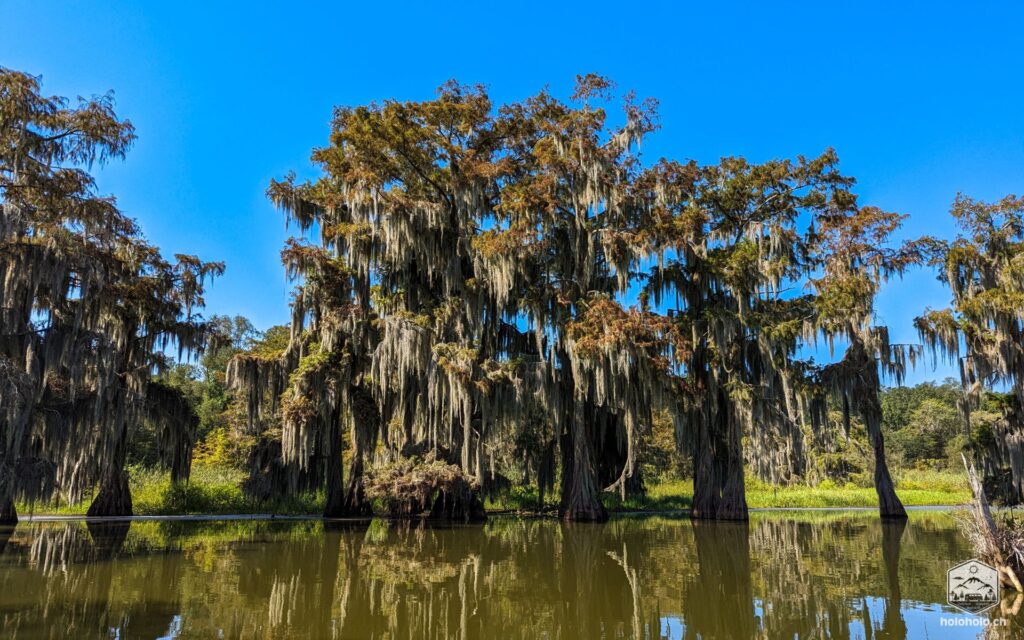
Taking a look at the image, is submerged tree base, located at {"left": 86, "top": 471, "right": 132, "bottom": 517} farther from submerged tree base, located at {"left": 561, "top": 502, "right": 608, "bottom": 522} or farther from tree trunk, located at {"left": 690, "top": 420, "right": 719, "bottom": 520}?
tree trunk, located at {"left": 690, "top": 420, "right": 719, "bottom": 520}

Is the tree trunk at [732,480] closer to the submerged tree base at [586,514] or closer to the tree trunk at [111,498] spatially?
the submerged tree base at [586,514]

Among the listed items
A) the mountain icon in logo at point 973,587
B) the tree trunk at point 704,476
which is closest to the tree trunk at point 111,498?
the tree trunk at point 704,476

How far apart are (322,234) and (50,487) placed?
10.0 metres

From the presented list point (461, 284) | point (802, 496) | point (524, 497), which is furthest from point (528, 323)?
point (802, 496)

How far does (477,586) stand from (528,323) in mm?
11002

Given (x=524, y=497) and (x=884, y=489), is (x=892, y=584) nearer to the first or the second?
(x=884, y=489)

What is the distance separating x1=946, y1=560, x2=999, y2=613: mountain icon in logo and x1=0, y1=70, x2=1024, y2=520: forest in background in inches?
349

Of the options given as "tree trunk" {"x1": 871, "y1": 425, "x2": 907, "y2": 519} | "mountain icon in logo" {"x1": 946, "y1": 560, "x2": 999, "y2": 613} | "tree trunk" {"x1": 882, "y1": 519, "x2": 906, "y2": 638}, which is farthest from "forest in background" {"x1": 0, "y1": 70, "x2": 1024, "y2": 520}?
"mountain icon in logo" {"x1": 946, "y1": 560, "x2": 999, "y2": 613}

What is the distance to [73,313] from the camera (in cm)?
1602

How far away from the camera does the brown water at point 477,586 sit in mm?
5410

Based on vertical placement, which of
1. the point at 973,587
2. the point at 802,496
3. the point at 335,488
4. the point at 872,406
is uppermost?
the point at 872,406

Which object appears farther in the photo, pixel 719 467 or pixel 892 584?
pixel 719 467

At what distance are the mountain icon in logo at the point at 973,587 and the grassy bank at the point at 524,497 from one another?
12.5 meters

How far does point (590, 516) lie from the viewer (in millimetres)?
17109
